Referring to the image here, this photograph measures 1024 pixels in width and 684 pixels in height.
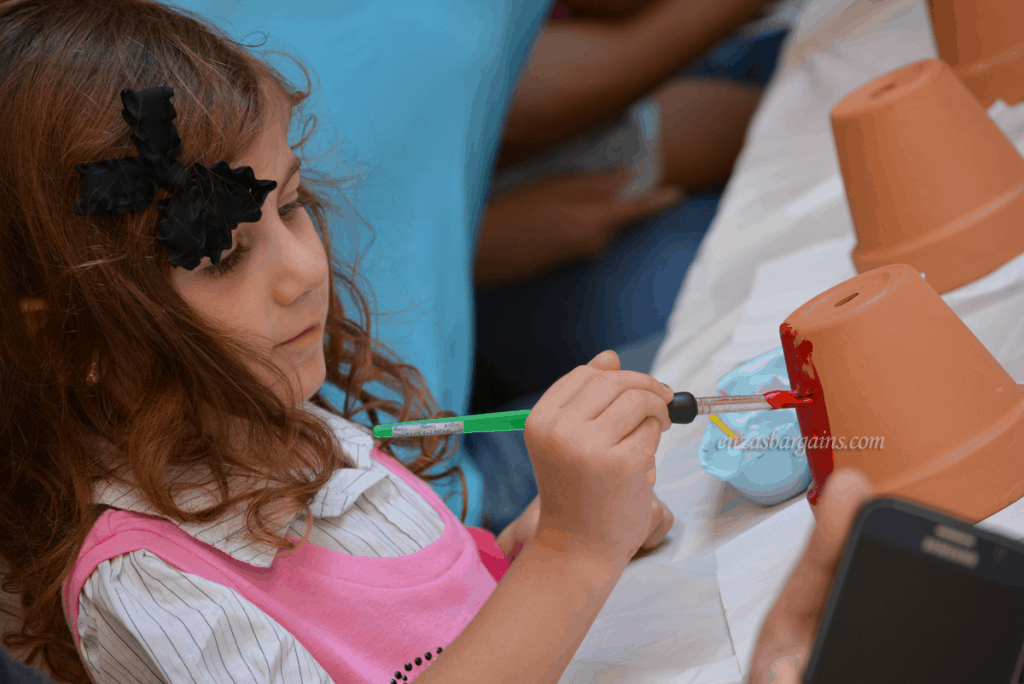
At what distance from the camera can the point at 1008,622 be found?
24 cm

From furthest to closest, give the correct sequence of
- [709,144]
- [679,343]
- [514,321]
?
[709,144], [514,321], [679,343]

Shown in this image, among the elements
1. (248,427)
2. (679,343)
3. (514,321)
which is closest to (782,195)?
(679,343)

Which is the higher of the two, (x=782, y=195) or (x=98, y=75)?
(x=98, y=75)

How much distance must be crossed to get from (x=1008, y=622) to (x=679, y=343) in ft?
1.52

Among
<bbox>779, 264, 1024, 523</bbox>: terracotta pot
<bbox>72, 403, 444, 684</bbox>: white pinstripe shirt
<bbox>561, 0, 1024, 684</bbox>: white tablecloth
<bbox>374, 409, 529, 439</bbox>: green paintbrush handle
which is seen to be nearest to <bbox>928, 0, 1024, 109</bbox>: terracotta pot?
<bbox>561, 0, 1024, 684</bbox>: white tablecloth

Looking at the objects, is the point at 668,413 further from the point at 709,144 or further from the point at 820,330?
the point at 709,144

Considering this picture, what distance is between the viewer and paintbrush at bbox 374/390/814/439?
37 centimetres

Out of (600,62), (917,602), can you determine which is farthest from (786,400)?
(600,62)

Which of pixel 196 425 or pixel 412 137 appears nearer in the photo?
pixel 196 425

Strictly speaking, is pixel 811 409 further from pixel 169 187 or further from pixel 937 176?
pixel 169 187

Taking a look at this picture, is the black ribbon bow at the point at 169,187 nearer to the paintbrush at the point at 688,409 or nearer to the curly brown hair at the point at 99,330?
the curly brown hair at the point at 99,330

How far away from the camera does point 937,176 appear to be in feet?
1.51

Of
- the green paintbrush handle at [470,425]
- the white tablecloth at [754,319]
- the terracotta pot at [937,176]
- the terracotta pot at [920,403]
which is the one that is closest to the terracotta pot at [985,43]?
the white tablecloth at [754,319]

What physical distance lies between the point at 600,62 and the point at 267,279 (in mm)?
847
